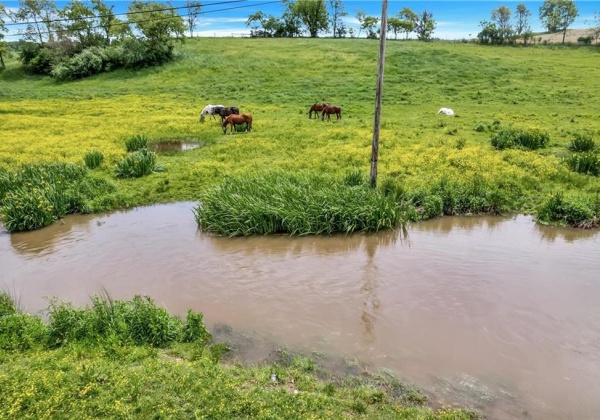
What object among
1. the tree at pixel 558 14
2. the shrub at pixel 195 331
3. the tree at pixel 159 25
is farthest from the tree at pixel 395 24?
the shrub at pixel 195 331

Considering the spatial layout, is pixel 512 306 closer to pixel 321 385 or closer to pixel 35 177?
pixel 321 385

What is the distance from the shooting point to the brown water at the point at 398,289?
6.44m

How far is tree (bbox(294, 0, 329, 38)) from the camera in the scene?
73.9 m

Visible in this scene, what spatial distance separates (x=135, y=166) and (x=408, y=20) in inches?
3107

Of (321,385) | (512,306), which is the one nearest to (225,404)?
(321,385)

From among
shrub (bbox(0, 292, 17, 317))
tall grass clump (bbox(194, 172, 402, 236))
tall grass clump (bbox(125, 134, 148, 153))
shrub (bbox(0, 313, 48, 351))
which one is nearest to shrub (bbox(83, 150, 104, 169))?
tall grass clump (bbox(125, 134, 148, 153))

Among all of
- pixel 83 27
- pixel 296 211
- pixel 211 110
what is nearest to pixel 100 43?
pixel 83 27

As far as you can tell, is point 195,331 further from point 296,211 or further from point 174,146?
point 174,146

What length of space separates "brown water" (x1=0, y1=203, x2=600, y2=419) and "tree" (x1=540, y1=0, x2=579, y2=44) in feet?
269

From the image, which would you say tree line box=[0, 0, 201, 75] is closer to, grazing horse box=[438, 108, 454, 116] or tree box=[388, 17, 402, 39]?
grazing horse box=[438, 108, 454, 116]

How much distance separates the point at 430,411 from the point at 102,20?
185ft

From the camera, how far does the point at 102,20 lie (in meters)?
50.5

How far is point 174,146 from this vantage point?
20.5 m

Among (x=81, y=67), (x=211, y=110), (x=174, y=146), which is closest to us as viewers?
(x=174, y=146)
